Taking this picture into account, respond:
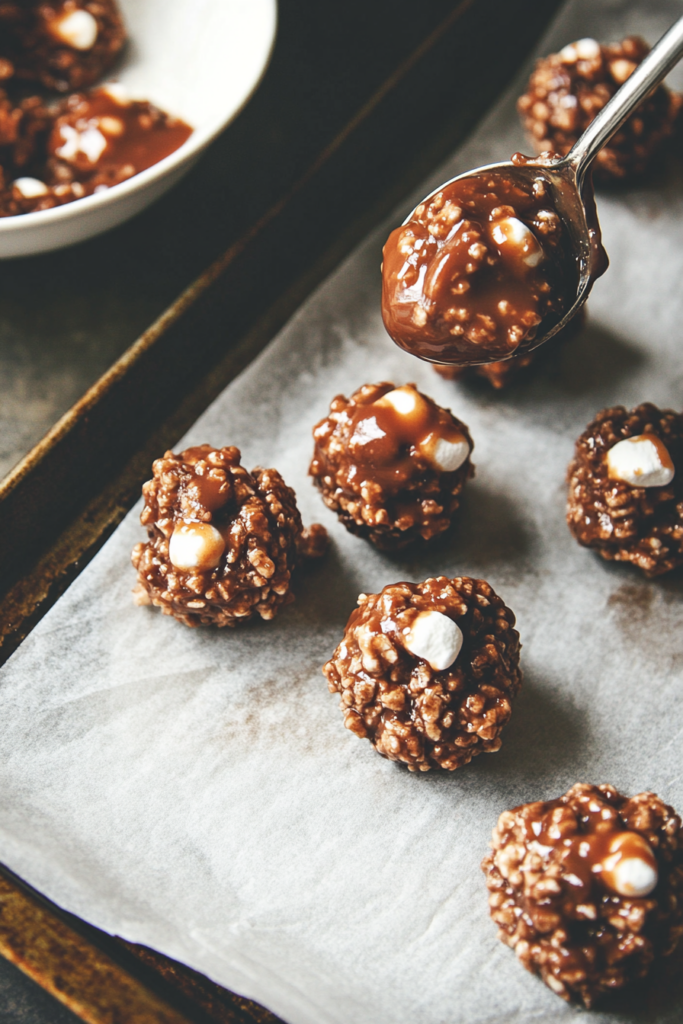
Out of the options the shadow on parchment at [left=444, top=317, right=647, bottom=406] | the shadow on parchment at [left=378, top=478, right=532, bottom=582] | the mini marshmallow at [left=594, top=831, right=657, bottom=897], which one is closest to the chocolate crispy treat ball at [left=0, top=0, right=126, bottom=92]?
the shadow on parchment at [left=444, top=317, right=647, bottom=406]

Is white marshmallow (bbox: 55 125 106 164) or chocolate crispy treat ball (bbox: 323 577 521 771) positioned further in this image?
white marshmallow (bbox: 55 125 106 164)

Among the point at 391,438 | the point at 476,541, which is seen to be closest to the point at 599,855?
the point at 476,541

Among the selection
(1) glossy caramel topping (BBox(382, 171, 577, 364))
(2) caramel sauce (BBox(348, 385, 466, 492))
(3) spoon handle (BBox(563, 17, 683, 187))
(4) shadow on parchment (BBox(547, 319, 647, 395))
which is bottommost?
(2) caramel sauce (BBox(348, 385, 466, 492))

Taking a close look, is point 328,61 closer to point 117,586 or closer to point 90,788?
point 117,586

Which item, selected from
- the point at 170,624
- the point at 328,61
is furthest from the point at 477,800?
the point at 328,61

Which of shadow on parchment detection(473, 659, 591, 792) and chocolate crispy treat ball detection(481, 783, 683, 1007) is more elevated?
chocolate crispy treat ball detection(481, 783, 683, 1007)

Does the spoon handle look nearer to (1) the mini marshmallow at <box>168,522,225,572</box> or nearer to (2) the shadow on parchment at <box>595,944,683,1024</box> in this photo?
(1) the mini marshmallow at <box>168,522,225,572</box>

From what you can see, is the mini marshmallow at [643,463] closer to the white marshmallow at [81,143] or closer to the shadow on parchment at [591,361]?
the shadow on parchment at [591,361]

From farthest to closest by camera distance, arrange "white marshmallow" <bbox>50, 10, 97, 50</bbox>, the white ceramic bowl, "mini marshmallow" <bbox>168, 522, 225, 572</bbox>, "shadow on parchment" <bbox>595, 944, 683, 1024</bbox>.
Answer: "white marshmallow" <bbox>50, 10, 97, 50</bbox>
the white ceramic bowl
"mini marshmallow" <bbox>168, 522, 225, 572</bbox>
"shadow on parchment" <bbox>595, 944, 683, 1024</bbox>
